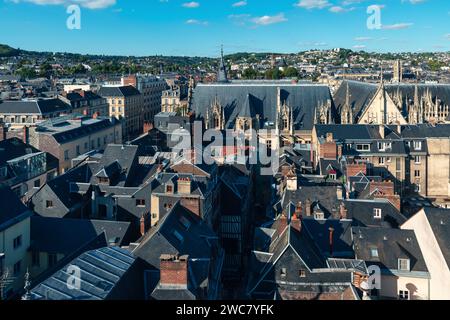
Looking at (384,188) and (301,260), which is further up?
(384,188)

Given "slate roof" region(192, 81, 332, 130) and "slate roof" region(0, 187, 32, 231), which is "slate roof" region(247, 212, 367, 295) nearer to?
"slate roof" region(0, 187, 32, 231)

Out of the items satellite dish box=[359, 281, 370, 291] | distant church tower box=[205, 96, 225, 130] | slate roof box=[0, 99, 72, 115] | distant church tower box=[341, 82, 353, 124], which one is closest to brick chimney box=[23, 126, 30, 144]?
distant church tower box=[205, 96, 225, 130]

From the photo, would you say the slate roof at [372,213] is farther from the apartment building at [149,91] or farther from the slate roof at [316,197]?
the apartment building at [149,91]

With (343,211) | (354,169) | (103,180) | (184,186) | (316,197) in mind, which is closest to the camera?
(184,186)

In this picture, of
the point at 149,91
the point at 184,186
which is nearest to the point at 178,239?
the point at 184,186

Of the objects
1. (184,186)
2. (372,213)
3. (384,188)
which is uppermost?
(184,186)

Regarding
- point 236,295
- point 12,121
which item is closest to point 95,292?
point 236,295

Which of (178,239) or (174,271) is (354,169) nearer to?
(178,239)
